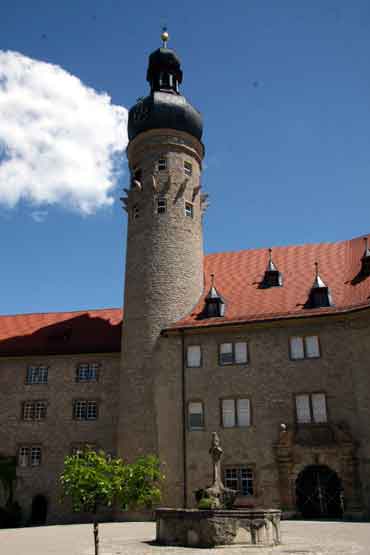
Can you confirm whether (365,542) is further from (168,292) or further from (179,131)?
(179,131)

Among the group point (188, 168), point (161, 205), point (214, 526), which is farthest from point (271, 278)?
point (214, 526)

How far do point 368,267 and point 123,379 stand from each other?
536 inches

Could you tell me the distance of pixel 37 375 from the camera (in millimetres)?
32031

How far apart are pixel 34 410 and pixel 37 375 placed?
1.98m

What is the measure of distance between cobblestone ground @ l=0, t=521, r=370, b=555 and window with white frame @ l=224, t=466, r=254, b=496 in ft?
12.5

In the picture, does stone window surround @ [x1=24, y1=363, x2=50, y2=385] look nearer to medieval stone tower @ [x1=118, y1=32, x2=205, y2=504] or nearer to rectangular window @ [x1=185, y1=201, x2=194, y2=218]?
medieval stone tower @ [x1=118, y1=32, x2=205, y2=504]

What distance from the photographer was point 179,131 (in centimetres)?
3353

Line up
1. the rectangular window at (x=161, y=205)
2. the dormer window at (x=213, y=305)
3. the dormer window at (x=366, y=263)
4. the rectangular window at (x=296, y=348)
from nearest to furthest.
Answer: the rectangular window at (x=296, y=348), the dormer window at (x=366, y=263), the dormer window at (x=213, y=305), the rectangular window at (x=161, y=205)

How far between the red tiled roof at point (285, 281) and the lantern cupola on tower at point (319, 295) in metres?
0.40

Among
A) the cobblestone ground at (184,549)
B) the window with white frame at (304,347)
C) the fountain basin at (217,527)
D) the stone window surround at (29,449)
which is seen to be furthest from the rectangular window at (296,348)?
the stone window surround at (29,449)

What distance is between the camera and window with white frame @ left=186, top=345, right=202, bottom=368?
91.6 feet

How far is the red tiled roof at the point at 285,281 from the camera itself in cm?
2758

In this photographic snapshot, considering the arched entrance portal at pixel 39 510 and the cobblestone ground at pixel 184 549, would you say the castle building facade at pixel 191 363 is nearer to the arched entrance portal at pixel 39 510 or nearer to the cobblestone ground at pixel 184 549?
the arched entrance portal at pixel 39 510

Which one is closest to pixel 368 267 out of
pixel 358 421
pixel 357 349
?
pixel 357 349
